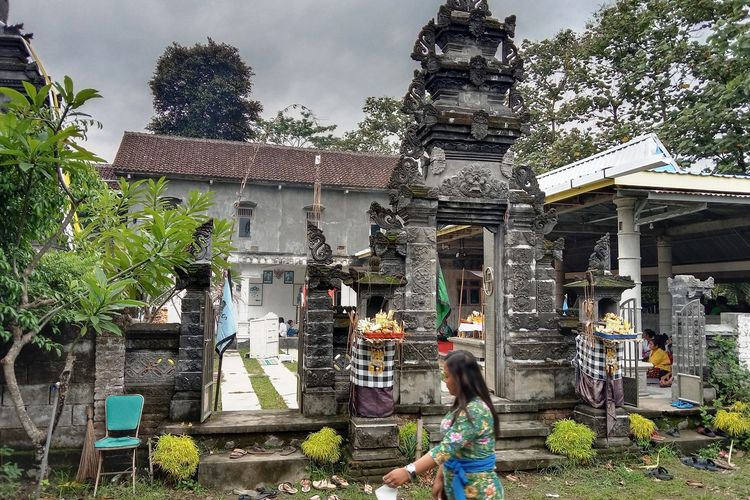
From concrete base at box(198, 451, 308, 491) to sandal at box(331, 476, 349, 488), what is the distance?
36cm

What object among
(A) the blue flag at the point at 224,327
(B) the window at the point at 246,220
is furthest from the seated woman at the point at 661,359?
(B) the window at the point at 246,220

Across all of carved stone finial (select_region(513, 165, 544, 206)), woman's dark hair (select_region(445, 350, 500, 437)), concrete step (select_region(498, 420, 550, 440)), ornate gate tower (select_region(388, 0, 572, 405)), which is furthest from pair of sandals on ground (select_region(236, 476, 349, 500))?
carved stone finial (select_region(513, 165, 544, 206))

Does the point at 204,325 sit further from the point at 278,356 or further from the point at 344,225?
the point at 344,225

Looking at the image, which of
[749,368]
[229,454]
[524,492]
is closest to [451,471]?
[524,492]

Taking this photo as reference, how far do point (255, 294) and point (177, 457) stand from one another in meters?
18.1

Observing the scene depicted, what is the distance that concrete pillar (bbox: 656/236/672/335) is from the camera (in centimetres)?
1346

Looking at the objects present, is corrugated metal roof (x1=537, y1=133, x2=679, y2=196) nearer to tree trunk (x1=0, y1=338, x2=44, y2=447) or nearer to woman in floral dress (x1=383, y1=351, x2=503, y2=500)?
woman in floral dress (x1=383, y1=351, x2=503, y2=500)

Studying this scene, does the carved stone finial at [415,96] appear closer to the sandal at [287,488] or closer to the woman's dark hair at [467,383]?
the woman's dark hair at [467,383]

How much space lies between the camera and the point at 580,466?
274 inches

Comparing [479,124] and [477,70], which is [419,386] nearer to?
[479,124]

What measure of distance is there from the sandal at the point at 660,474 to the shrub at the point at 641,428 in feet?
1.78

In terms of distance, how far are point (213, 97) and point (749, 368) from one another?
28759 millimetres

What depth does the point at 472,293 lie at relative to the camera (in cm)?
2189

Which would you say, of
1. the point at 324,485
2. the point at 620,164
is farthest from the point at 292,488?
the point at 620,164
